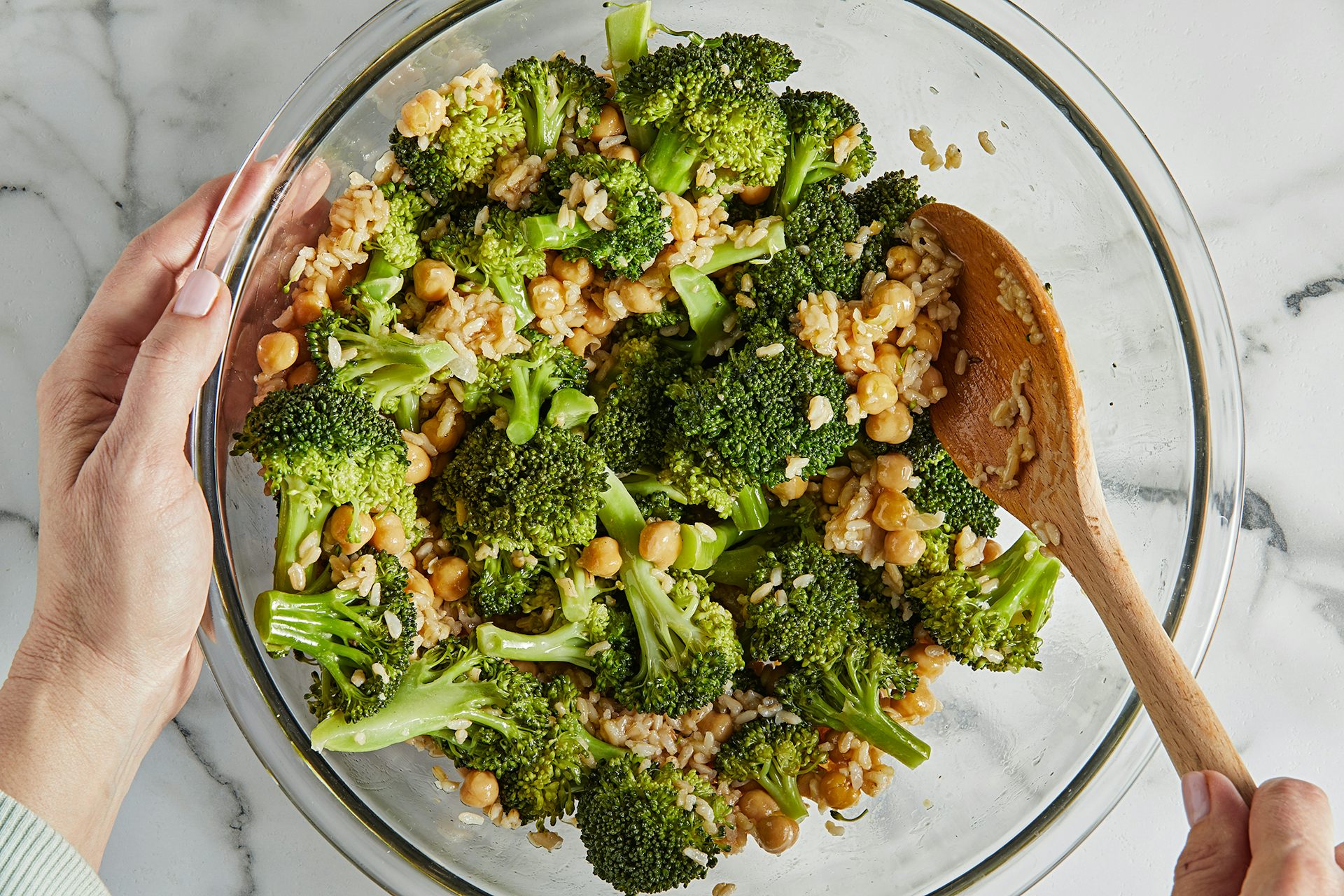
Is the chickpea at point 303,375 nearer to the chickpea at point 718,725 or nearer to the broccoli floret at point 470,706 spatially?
the broccoli floret at point 470,706

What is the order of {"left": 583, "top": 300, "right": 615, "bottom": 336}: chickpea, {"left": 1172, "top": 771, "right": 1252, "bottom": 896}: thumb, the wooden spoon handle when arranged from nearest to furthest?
{"left": 1172, "top": 771, "right": 1252, "bottom": 896}: thumb, the wooden spoon handle, {"left": 583, "top": 300, "right": 615, "bottom": 336}: chickpea

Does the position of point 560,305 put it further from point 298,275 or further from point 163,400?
point 163,400

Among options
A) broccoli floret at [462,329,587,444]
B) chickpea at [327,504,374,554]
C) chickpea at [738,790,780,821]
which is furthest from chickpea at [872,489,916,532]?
chickpea at [327,504,374,554]

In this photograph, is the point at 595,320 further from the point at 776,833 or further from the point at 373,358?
the point at 776,833

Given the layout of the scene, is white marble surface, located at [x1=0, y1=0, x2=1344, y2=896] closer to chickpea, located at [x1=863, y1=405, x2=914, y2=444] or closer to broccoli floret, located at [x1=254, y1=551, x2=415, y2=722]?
broccoli floret, located at [x1=254, y1=551, x2=415, y2=722]

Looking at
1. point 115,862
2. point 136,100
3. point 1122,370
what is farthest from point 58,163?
point 1122,370

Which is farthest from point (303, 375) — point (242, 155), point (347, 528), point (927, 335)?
point (927, 335)

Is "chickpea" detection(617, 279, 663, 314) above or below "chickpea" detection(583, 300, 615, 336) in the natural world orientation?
above
